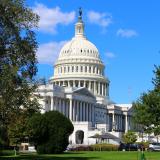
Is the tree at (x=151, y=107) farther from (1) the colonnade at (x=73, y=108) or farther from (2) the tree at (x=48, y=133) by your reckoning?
(1) the colonnade at (x=73, y=108)

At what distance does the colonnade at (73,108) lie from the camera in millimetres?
164625

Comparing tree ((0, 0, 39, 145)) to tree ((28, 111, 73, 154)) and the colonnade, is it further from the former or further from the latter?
the colonnade

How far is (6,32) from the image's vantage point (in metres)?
40.5

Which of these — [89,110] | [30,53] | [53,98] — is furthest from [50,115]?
[89,110]

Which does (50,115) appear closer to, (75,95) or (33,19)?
(33,19)

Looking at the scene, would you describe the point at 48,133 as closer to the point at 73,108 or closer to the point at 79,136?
the point at 79,136

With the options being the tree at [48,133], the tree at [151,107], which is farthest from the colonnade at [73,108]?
the tree at [151,107]

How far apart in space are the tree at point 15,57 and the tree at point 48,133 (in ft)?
86.5

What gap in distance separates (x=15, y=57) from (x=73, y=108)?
5345 inches

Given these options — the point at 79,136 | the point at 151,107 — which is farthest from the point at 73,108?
the point at 151,107

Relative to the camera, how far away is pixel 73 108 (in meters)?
176

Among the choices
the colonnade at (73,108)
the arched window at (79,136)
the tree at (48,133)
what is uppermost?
the colonnade at (73,108)

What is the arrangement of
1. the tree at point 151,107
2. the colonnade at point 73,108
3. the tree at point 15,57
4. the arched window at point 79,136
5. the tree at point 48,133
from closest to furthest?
the tree at point 15,57
the tree at point 151,107
the tree at point 48,133
the arched window at point 79,136
the colonnade at point 73,108

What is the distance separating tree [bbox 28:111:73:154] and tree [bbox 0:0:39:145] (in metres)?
26.4
